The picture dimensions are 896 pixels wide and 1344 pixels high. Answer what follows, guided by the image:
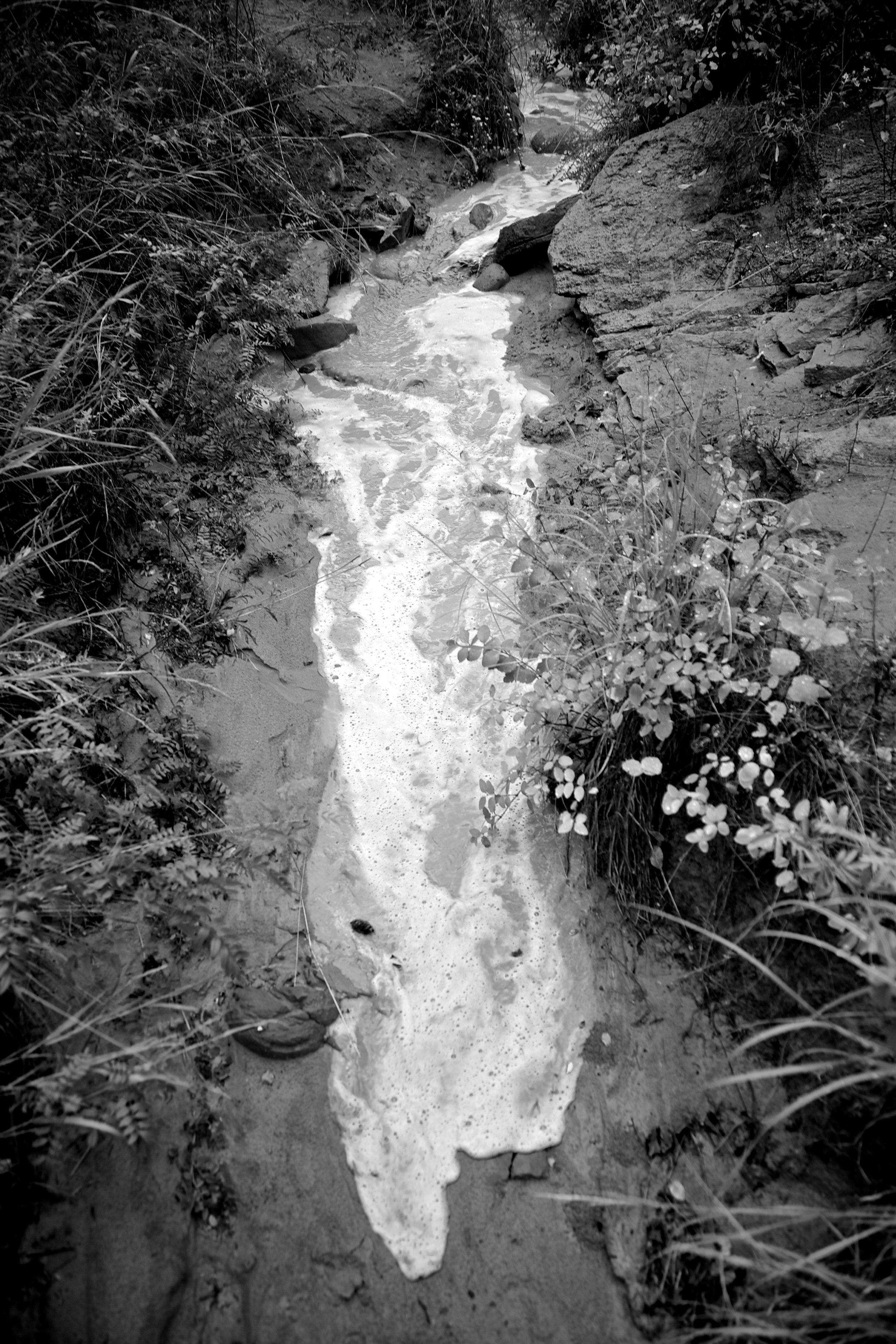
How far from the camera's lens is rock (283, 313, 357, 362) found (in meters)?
5.12

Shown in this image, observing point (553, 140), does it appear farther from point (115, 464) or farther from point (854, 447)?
point (115, 464)

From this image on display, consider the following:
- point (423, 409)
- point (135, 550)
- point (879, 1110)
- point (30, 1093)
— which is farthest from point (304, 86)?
point (879, 1110)

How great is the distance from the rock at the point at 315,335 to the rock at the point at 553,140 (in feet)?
11.3

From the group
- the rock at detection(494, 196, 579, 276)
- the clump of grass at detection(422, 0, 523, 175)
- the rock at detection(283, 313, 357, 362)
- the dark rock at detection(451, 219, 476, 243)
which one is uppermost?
the clump of grass at detection(422, 0, 523, 175)

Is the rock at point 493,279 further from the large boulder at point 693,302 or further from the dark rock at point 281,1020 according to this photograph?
the dark rock at point 281,1020

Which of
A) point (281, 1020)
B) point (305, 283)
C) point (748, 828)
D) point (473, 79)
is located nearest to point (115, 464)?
point (305, 283)

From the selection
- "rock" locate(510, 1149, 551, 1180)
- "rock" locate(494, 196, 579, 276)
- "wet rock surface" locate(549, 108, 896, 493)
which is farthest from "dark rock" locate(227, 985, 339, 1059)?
"rock" locate(494, 196, 579, 276)

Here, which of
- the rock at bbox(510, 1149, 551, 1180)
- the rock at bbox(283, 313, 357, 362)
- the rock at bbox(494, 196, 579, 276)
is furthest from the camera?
the rock at bbox(494, 196, 579, 276)

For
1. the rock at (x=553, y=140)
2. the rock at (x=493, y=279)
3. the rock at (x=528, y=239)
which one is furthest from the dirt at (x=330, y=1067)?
the rock at (x=553, y=140)

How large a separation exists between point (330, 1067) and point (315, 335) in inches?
184

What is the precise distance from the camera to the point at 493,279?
569cm

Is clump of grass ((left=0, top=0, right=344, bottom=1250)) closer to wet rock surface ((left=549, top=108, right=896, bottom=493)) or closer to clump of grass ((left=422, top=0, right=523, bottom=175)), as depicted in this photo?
clump of grass ((left=422, top=0, right=523, bottom=175))

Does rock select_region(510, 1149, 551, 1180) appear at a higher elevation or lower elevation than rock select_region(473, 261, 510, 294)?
lower

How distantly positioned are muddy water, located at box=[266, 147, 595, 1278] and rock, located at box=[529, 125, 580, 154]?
337cm
